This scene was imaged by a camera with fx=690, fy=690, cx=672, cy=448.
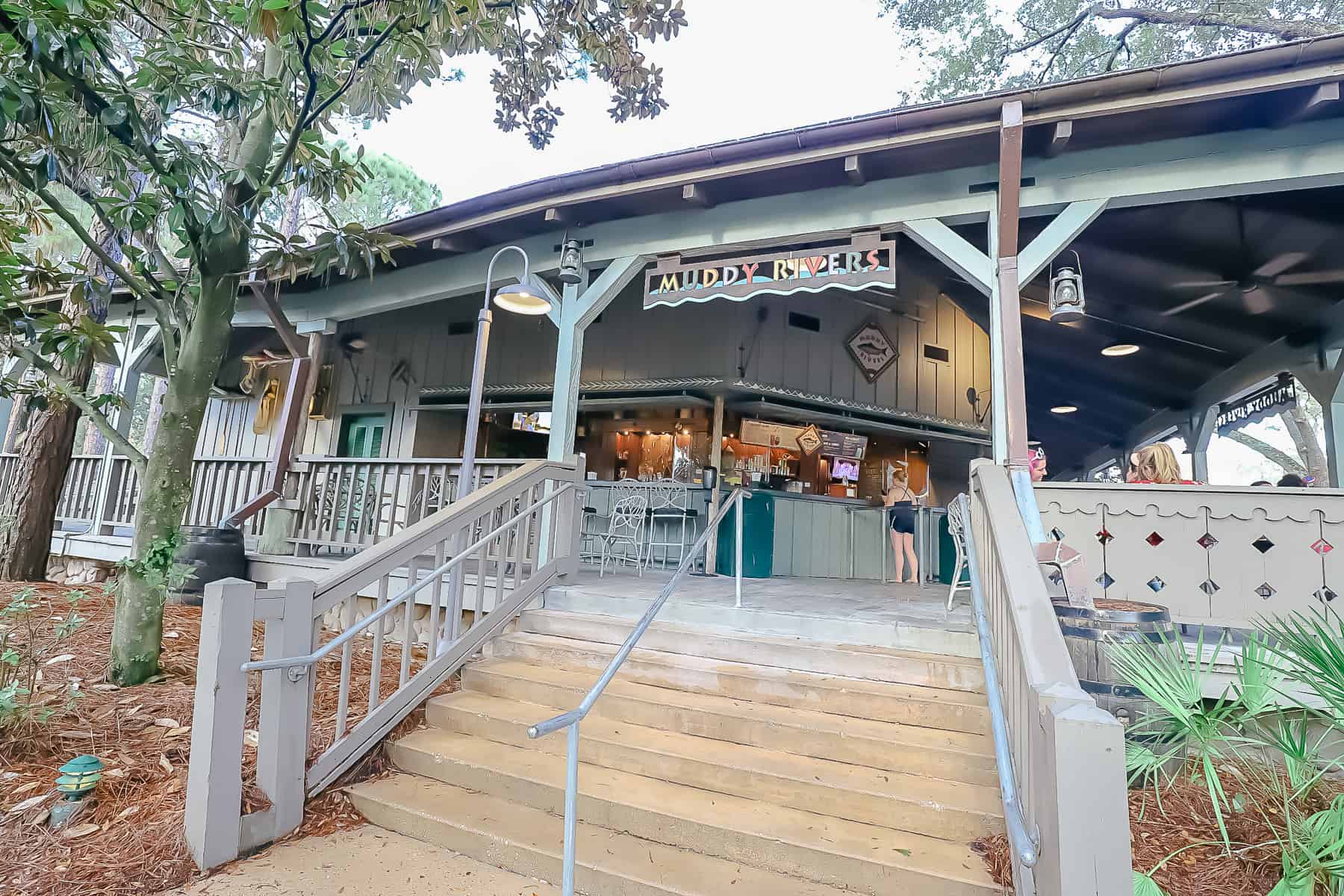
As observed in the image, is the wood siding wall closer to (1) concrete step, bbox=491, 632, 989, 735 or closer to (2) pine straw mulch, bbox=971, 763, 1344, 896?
(1) concrete step, bbox=491, 632, 989, 735

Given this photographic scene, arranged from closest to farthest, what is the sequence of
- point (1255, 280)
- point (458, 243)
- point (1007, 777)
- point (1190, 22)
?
point (1007, 777), point (1255, 280), point (458, 243), point (1190, 22)

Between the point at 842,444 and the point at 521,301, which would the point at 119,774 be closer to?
the point at 521,301

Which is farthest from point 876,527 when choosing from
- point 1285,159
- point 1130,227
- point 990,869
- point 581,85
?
point 990,869

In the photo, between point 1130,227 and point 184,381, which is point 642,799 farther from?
point 1130,227

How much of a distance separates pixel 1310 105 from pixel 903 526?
16.8 ft

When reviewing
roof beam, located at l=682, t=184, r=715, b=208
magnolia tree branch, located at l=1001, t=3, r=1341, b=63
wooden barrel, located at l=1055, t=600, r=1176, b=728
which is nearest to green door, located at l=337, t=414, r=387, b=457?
roof beam, located at l=682, t=184, r=715, b=208

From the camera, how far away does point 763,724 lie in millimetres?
3324

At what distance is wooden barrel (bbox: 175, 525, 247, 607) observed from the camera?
242 inches

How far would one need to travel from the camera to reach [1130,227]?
6039mm

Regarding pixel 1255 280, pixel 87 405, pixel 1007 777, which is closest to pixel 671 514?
pixel 87 405

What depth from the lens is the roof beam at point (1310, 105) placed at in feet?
12.8

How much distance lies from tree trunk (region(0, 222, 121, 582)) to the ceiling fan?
412 inches

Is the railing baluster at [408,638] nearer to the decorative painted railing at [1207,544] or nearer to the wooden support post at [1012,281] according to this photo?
the wooden support post at [1012,281]

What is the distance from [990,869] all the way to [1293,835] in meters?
1.12
